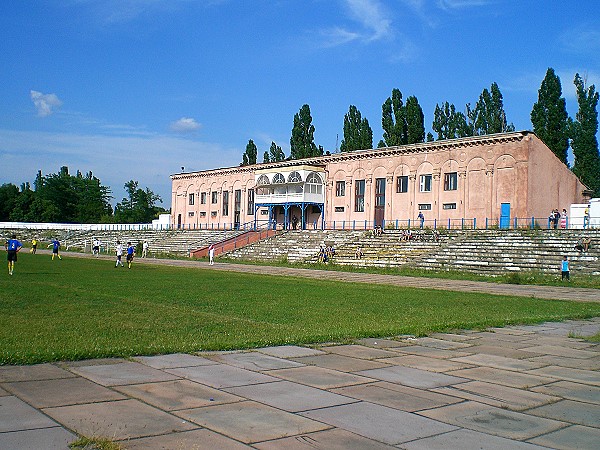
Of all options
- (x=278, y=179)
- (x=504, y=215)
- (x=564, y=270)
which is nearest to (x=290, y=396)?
(x=564, y=270)

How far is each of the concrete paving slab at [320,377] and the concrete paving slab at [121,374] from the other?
1.58 m

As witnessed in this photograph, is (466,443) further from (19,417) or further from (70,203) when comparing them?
(70,203)

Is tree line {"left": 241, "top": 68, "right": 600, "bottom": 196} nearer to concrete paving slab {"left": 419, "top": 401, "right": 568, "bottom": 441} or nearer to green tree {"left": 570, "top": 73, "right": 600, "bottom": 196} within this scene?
green tree {"left": 570, "top": 73, "right": 600, "bottom": 196}

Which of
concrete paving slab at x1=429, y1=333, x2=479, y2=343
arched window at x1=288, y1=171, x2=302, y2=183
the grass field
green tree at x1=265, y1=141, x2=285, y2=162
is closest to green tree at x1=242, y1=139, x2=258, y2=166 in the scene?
green tree at x1=265, y1=141, x2=285, y2=162

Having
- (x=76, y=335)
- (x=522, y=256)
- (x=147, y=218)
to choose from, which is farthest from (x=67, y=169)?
(x=76, y=335)

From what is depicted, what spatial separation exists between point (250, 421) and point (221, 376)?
217 centimetres

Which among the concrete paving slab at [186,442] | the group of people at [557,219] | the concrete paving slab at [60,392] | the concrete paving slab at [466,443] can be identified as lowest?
the concrete paving slab at [466,443]

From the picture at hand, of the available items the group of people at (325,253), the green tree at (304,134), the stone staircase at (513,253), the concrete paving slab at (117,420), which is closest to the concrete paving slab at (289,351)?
the concrete paving slab at (117,420)

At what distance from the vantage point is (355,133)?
76.4 m

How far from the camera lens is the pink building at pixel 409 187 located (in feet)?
163

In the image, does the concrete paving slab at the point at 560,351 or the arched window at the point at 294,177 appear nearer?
the concrete paving slab at the point at 560,351

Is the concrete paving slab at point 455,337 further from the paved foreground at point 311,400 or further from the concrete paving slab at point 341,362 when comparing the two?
the concrete paving slab at point 341,362

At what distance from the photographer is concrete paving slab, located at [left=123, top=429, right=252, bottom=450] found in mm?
5484

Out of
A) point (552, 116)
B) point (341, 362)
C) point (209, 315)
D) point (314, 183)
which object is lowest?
point (209, 315)
